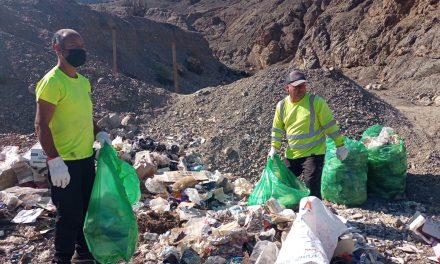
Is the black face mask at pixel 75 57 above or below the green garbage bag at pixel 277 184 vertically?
above

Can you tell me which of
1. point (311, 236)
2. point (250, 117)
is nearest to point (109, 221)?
point (311, 236)

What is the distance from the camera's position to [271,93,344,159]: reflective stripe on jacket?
385 centimetres

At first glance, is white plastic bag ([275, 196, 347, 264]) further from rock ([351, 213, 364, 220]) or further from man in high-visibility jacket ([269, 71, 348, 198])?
rock ([351, 213, 364, 220])

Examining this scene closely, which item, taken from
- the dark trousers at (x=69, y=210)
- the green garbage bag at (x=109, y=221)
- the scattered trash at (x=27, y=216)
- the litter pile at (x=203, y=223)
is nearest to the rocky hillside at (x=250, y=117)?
the litter pile at (x=203, y=223)

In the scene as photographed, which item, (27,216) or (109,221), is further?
(27,216)

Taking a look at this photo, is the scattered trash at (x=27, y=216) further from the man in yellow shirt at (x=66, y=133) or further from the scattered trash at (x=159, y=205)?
the man in yellow shirt at (x=66, y=133)

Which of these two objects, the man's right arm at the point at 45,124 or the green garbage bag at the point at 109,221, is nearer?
the man's right arm at the point at 45,124

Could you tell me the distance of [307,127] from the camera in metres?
3.87

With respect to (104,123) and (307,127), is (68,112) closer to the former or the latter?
(307,127)

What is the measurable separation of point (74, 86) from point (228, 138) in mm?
3923

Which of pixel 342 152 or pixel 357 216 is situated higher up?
pixel 342 152

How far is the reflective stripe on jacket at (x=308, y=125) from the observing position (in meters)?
3.85

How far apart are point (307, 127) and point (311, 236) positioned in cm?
130

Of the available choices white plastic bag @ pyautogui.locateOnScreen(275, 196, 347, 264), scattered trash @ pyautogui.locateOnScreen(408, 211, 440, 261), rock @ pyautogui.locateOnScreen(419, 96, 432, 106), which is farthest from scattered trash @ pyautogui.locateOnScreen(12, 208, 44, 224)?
rock @ pyautogui.locateOnScreen(419, 96, 432, 106)
